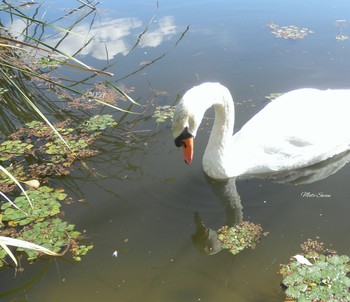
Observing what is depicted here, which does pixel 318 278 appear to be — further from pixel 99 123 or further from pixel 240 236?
pixel 99 123

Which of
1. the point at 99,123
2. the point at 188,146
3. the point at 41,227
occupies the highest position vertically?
the point at 188,146

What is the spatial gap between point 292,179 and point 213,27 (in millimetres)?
5115

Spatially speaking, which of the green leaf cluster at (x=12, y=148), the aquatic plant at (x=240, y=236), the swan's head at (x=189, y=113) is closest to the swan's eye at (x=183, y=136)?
the swan's head at (x=189, y=113)

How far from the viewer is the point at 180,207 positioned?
4.31 metres

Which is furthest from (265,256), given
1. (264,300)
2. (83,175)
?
(83,175)

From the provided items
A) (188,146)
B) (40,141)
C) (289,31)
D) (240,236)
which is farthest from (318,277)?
(289,31)

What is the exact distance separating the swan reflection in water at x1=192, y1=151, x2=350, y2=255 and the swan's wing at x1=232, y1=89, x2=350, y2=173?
97 mm

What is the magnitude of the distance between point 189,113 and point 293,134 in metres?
1.38

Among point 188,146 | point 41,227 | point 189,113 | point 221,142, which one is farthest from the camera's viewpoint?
point 221,142

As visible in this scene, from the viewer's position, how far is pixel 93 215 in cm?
435

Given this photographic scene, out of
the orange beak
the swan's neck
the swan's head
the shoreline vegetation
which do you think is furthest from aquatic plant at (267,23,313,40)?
the orange beak

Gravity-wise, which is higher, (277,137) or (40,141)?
(277,137)

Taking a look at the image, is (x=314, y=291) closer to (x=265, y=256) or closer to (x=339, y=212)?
(x=265, y=256)

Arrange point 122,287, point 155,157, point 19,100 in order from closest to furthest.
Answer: point 122,287, point 155,157, point 19,100
